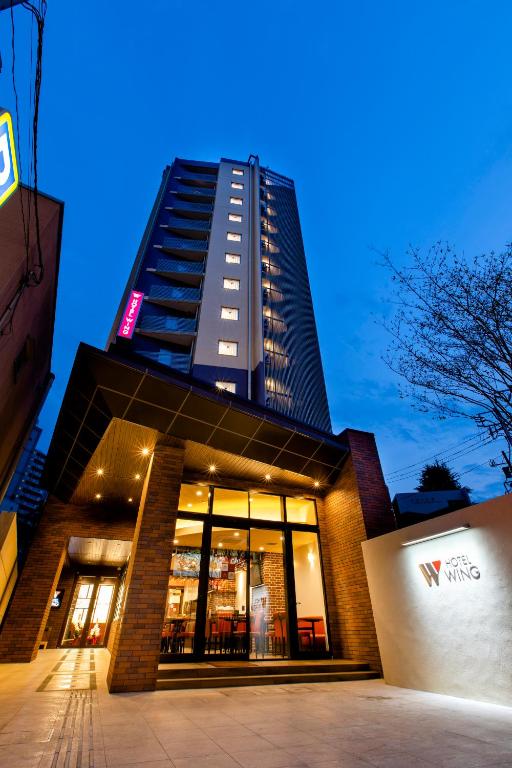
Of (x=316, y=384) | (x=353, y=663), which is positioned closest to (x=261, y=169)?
(x=316, y=384)

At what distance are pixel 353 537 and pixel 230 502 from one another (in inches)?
112

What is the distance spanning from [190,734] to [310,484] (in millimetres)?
6226

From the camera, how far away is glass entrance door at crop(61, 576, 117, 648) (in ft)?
48.3

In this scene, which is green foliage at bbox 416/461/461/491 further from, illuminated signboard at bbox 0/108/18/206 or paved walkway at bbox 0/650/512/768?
illuminated signboard at bbox 0/108/18/206

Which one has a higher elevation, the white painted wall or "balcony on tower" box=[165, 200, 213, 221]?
"balcony on tower" box=[165, 200, 213, 221]

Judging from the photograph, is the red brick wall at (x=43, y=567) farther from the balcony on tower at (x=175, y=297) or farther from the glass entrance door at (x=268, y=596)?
the balcony on tower at (x=175, y=297)

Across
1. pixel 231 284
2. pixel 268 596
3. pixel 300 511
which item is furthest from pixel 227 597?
pixel 231 284

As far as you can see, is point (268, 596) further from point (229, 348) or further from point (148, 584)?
point (229, 348)

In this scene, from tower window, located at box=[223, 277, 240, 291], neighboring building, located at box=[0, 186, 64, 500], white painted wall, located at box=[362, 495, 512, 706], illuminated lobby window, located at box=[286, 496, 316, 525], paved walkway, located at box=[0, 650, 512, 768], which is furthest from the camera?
tower window, located at box=[223, 277, 240, 291]

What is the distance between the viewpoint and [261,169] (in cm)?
3042

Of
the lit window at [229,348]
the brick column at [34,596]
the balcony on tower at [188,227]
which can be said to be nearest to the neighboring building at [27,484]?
the balcony on tower at [188,227]

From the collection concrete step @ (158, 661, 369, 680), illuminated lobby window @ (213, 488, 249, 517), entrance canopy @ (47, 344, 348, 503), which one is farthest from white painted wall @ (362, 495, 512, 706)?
illuminated lobby window @ (213, 488, 249, 517)

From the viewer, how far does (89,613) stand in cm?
1536

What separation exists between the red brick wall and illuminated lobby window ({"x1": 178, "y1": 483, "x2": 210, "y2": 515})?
423cm
